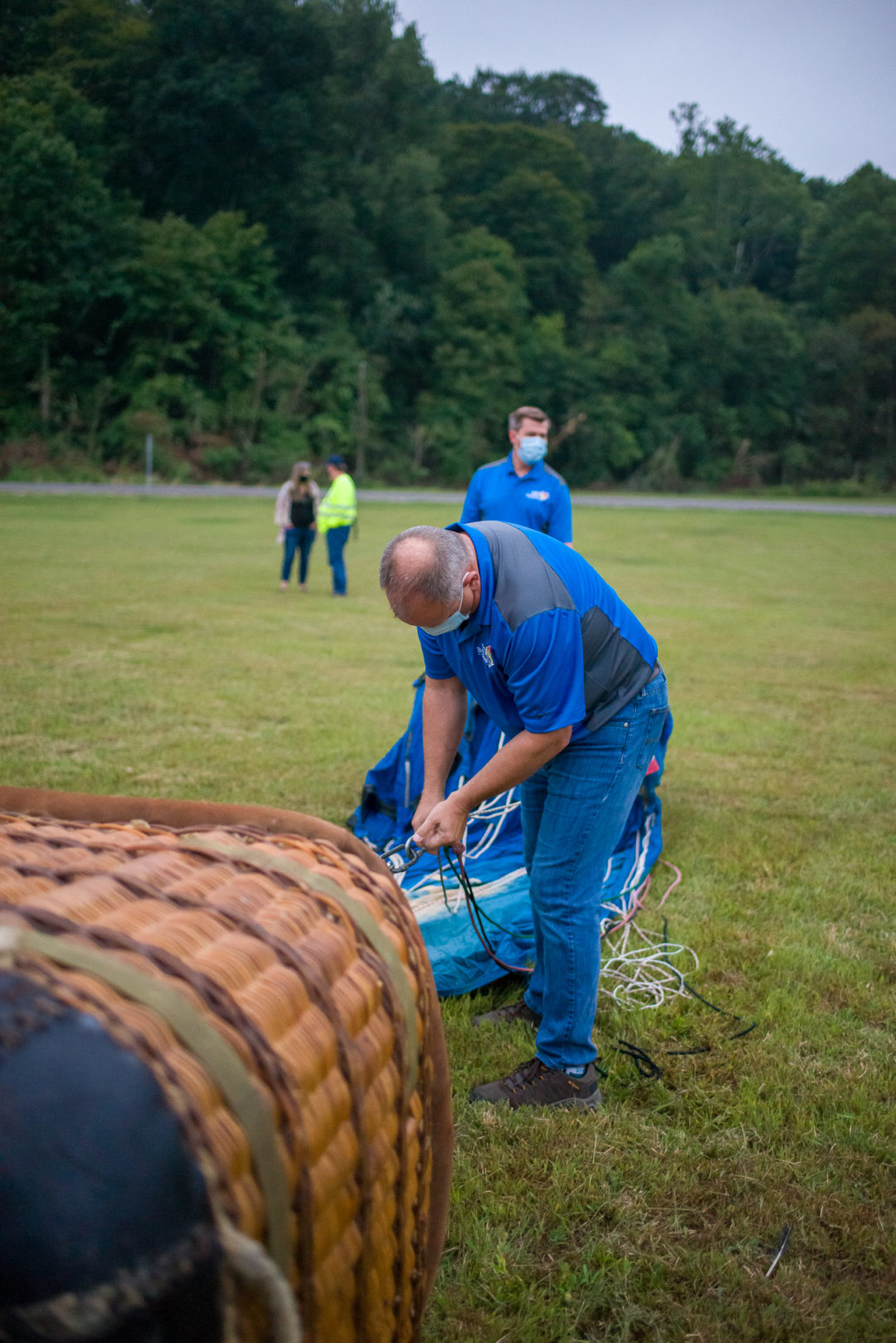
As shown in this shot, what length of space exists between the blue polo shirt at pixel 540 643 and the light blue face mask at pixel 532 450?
3360 mm

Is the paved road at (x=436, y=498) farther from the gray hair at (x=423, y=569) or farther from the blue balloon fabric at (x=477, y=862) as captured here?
the gray hair at (x=423, y=569)

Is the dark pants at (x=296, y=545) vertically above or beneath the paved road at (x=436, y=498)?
beneath

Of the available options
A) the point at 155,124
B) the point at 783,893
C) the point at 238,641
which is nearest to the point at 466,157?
the point at 155,124

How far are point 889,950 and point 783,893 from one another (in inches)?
23.9

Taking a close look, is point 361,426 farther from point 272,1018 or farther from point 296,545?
point 272,1018

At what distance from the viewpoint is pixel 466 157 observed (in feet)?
215

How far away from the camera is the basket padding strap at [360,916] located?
66.9 inches

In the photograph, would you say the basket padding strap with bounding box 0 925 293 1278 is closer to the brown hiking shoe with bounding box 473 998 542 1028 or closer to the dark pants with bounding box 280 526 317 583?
the brown hiking shoe with bounding box 473 998 542 1028

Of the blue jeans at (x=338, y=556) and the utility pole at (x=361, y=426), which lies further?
the utility pole at (x=361, y=426)

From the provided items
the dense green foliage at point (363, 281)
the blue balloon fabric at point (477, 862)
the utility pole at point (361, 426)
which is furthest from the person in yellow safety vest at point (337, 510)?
the utility pole at point (361, 426)

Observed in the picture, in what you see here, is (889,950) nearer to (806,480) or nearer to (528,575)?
(528,575)

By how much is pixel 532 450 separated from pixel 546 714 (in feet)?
12.8

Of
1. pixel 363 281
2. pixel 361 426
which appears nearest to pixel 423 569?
pixel 361 426

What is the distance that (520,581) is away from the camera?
2.73 meters
